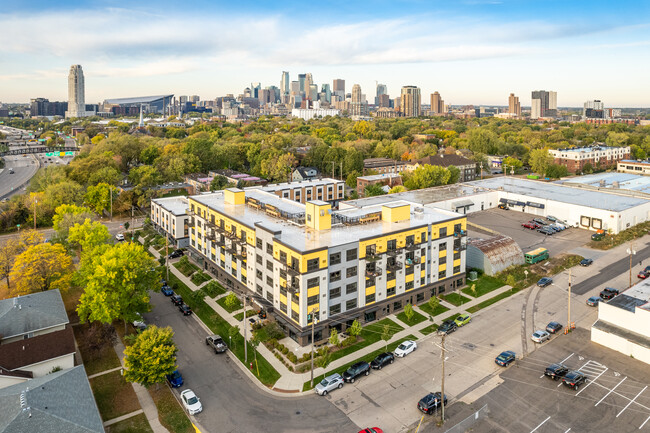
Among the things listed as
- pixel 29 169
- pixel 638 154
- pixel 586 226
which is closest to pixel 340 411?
pixel 586 226

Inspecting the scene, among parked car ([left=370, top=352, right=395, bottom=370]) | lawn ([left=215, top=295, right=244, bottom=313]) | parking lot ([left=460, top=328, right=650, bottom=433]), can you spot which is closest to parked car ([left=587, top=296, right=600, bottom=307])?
parking lot ([left=460, top=328, right=650, bottom=433])

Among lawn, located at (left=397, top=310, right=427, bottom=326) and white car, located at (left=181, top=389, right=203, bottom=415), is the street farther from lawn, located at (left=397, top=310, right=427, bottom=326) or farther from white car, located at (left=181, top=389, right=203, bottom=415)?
lawn, located at (left=397, top=310, right=427, bottom=326)

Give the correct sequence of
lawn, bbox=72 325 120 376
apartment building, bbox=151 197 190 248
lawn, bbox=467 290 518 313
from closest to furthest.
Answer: lawn, bbox=72 325 120 376 → lawn, bbox=467 290 518 313 → apartment building, bbox=151 197 190 248

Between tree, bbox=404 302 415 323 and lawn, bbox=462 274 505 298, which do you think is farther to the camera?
lawn, bbox=462 274 505 298

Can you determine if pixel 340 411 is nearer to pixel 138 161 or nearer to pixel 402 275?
pixel 402 275

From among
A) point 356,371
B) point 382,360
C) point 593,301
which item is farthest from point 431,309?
point 593,301

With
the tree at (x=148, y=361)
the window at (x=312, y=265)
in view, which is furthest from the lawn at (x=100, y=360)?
the window at (x=312, y=265)
